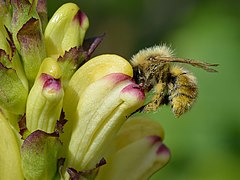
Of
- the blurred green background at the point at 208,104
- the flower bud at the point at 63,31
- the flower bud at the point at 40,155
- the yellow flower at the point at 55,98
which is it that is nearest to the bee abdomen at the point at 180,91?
the yellow flower at the point at 55,98

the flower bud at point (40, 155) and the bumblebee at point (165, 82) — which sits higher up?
the bumblebee at point (165, 82)

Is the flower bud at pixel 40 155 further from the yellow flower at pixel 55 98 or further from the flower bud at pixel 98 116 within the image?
the flower bud at pixel 98 116

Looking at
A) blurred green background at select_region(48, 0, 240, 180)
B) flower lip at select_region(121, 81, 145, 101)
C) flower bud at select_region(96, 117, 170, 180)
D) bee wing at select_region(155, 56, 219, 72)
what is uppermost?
bee wing at select_region(155, 56, 219, 72)

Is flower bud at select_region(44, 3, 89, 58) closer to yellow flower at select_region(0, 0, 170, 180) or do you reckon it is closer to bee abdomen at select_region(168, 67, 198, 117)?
yellow flower at select_region(0, 0, 170, 180)

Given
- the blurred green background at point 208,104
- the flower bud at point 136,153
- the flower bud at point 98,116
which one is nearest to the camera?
the flower bud at point 98,116

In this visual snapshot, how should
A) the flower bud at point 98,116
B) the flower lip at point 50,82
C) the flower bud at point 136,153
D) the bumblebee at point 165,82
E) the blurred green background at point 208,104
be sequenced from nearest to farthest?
1. the flower lip at point 50,82
2. the flower bud at point 98,116
3. the bumblebee at point 165,82
4. the flower bud at point 136,153
5. the blurred green background at point 208,104

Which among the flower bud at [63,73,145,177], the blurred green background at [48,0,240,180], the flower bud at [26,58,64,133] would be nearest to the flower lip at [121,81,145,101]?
the flower bud at [63,73,145,177]

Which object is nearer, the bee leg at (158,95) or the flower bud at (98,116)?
the flower bud at (98,116)
